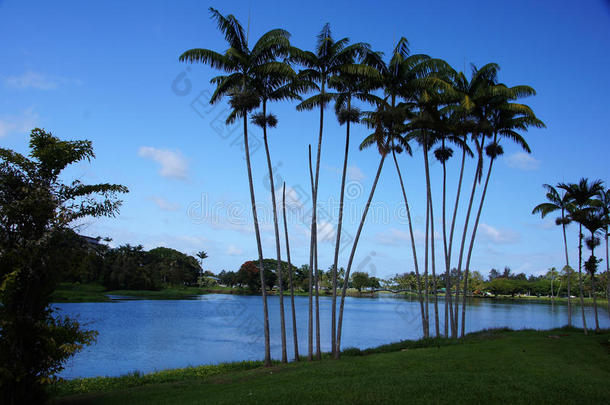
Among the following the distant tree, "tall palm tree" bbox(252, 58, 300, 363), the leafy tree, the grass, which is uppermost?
"tall palm tree" bbox(252, 58, 300, 363)

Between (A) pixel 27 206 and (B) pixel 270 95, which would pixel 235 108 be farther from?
(A) pixel 27 206

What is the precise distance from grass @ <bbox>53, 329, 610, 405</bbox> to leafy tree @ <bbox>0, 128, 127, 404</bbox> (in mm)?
1817

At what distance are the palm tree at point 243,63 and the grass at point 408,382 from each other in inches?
150

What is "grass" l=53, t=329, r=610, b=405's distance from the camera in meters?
8.38

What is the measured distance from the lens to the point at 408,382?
9414 mm

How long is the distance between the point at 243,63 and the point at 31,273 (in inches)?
381

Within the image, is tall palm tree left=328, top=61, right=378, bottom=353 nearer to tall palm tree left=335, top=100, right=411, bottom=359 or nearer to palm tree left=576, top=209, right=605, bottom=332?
tall palm tree left=335, top=100, right=411, bottom=359

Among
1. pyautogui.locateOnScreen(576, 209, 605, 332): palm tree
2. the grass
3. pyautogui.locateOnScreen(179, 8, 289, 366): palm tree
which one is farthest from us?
pyautogui.locateOnScreen(576, 209, 605, 332): palm tree

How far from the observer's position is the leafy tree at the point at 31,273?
9.02m

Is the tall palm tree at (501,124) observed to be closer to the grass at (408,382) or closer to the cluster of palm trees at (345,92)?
the cluster of palm trees at (345,92)

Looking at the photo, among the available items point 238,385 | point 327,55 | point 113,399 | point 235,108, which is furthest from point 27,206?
point 327,55

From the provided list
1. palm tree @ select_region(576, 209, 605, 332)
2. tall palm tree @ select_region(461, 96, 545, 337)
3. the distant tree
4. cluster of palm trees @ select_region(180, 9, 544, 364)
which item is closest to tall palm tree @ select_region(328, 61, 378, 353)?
cluster of palm trees @ select_region(180, 9, 544, 364)

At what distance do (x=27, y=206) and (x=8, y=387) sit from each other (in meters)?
4.08

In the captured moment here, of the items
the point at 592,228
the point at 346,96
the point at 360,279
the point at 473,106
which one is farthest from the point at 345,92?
the point at 360,279
